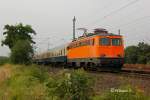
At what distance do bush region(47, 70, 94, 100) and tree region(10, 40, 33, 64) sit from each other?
36.1 m

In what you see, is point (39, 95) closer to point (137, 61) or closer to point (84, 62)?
point (84, 62)

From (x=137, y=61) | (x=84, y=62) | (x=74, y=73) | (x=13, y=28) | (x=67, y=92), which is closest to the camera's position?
(x=67, y=92)

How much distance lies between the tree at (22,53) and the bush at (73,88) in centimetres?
3605

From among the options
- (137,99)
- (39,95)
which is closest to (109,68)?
(39,95)

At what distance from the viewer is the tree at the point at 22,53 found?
46216 mm

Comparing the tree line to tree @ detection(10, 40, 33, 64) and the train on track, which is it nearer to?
tree @ detection(10, 40, 33, 64)

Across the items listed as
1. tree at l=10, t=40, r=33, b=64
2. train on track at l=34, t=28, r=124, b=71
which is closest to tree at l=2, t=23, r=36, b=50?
tree at l=10, t=40, r=33, b=64

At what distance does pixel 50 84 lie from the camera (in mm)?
10641

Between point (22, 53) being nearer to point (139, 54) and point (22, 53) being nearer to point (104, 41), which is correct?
point (139, 54)

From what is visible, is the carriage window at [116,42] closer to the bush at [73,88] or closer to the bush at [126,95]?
the bush at [73,88]

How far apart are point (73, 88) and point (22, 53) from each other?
37576 millimetres

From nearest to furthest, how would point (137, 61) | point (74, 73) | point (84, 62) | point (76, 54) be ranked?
point (74, 73)
point (84, 62)
point (76, 54)
point (137, 61)

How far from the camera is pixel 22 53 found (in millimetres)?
46750

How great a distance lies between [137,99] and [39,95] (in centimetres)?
372
